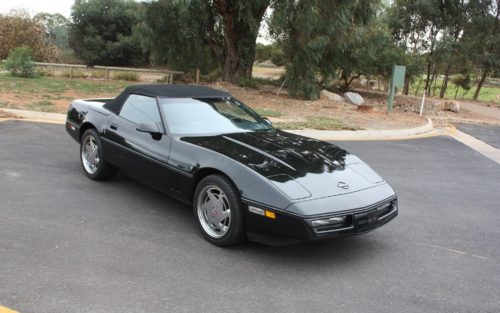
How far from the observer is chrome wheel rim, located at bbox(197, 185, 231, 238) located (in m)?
4.22

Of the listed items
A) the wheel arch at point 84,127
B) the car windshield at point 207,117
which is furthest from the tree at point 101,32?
the car windshield at point 207,117

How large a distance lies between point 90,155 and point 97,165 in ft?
0.77

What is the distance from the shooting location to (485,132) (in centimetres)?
1428

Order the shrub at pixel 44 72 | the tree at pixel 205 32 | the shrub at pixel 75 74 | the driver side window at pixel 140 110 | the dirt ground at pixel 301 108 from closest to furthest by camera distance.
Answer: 1. the driver side window at pixel 140 110
2. the dirt ground at pixel 301 108
3. the tree at pixel 205 32
4. the shrub at pixel 44 72
5. the shrub at pixel 75 74

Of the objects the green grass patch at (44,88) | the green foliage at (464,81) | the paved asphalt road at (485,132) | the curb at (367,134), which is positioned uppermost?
the green foliage at (464,81)

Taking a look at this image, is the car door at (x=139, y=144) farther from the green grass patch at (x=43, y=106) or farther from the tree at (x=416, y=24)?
the tree at (x=416, y=24)

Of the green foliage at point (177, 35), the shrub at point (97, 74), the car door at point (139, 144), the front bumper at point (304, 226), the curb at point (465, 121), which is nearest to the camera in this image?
the front bumper at point (304, 226)

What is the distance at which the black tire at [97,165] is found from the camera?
19.0 ft

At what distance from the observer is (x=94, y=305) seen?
3178 mm

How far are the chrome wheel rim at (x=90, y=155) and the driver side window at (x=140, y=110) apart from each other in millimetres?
649

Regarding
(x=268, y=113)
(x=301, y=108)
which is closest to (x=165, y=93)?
(x=268, y=113)

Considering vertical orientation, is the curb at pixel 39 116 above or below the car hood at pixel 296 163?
below

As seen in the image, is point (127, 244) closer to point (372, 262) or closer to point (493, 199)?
point (372, 262)

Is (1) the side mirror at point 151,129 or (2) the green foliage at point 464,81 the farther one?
(2) the green foliage at point 464,81
